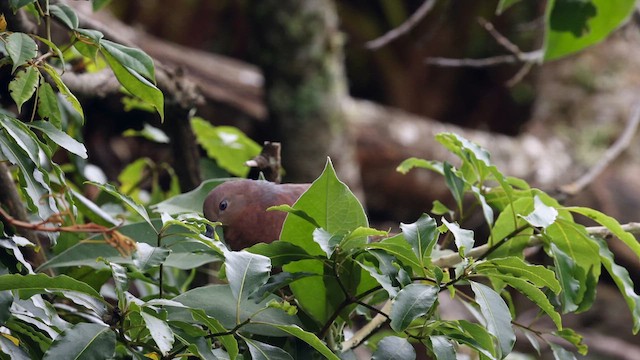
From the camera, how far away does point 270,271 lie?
812 millimetres

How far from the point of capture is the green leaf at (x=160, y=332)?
26.4 inches

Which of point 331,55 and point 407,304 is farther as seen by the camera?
point 331,55

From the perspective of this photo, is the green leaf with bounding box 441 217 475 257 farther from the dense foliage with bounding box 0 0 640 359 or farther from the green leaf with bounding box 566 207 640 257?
the green leaf with bounding box 566 207 640 257

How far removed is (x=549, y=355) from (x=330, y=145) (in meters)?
1.93

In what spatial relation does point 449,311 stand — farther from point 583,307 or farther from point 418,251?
point 418,251

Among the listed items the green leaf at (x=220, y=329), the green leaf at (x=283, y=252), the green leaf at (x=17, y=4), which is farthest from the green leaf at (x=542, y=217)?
the green leaf at (x=17, y=4)

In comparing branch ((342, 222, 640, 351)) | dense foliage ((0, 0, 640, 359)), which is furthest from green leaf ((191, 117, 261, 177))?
branch ((342, 222, 640, 351))

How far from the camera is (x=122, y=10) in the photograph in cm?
389

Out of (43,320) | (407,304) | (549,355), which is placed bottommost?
(549,355)

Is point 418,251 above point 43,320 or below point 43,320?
above

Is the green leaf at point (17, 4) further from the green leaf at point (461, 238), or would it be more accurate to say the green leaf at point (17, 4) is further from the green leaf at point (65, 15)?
the green leaf at point (461, 238)

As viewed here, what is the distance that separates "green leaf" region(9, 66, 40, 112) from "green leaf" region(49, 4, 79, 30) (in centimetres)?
7

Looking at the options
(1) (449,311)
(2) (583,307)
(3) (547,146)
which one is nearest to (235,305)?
(2) (583,307)

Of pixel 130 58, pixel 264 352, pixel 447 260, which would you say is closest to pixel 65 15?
pixel 130 58
